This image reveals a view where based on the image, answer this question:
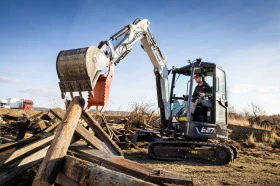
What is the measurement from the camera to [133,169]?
10.2ft

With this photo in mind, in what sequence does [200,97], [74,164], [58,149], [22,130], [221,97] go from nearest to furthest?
[74,164]
[58,149]
[22,130]
[200,97]
[221,97]

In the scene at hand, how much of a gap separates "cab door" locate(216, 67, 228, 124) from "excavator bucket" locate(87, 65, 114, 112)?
442 centimetres

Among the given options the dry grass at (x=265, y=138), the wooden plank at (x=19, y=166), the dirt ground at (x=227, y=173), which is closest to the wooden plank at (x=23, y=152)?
the wooden plank at (x=19, y=166)

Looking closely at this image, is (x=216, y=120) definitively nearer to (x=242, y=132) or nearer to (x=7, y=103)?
(x=242, y=132)

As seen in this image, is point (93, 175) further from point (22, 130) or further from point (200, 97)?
point (200, 97)

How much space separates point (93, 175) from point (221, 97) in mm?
6501

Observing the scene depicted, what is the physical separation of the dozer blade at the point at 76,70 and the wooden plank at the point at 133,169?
950 mm

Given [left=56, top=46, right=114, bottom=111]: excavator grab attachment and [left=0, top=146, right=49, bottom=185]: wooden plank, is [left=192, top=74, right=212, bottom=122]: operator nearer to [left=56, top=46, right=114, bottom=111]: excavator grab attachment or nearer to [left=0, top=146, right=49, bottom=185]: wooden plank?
[left=56, top=46, right=114, bottom=111]: excavator grab attachment

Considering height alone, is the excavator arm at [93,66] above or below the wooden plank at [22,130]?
above

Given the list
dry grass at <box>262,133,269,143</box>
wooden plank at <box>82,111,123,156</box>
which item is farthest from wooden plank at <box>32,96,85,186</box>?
dry grass at <box>262,133,269,143</box>

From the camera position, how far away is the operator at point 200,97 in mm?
8000

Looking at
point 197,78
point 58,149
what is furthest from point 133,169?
point 197,78

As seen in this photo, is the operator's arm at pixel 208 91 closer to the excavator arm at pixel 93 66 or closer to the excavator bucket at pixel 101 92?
the excavator arm at pixel 93 66

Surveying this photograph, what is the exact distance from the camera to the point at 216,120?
26.1ft
